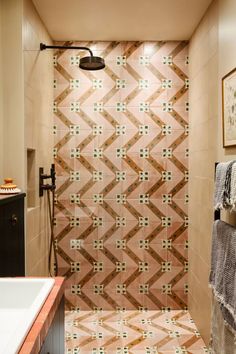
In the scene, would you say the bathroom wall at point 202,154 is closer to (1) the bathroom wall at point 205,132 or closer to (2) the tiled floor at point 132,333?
(1) the bathroom wall at point 205,132

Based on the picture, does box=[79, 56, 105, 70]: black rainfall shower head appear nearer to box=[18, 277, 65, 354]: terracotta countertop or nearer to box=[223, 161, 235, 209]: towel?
box=[223, 161, 235, 209]: towel

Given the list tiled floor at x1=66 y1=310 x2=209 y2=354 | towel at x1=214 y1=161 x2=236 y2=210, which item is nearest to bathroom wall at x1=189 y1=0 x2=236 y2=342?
tiled floor at x1=66 y1=310 x2=209 y2=354

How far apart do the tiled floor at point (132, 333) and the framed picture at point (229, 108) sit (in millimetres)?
1628

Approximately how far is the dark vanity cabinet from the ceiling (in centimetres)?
153

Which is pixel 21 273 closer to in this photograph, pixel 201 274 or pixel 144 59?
pixel 201 274

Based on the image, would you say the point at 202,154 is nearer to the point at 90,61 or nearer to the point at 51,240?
the point at 90,61

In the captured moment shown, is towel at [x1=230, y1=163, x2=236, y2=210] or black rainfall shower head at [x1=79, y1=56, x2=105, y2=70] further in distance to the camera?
black rainfall shower head at [x1=79, y1=56, x2=105, y2=70]

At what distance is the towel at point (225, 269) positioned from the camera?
1.83m

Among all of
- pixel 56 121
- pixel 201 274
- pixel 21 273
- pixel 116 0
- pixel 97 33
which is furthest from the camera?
pixel 56 121

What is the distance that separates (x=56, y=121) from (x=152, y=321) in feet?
6.63

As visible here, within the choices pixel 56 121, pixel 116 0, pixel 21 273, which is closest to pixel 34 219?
pixel 21 273

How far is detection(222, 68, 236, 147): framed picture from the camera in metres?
2.11

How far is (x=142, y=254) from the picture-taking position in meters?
3.47

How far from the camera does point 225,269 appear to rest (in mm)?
1914
